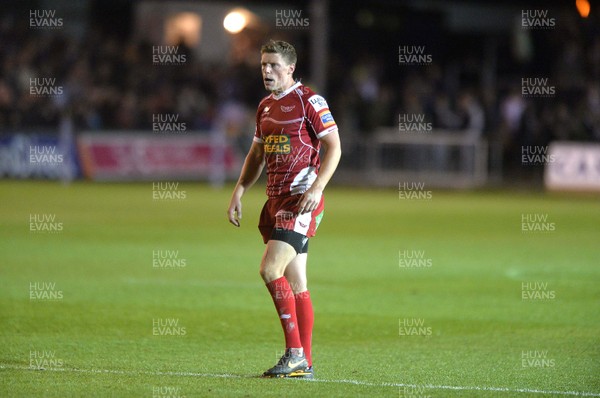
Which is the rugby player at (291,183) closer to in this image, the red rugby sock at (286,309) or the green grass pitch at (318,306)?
the red rugby sock at (286,309)

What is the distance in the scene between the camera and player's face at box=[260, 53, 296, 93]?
7.71 meters

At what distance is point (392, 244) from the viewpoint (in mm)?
17344

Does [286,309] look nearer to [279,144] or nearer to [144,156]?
[279,144]

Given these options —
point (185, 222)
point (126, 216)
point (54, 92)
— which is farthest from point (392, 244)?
point (54, 92)

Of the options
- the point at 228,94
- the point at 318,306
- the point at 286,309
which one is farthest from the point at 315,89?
the point at 286,309

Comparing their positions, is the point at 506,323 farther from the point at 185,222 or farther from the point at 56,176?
the point at 56,176

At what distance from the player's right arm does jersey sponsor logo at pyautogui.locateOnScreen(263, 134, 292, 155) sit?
26 centimetres

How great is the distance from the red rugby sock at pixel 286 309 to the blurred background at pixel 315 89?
22117mm

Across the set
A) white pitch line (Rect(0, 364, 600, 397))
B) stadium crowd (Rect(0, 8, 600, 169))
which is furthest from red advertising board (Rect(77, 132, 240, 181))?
white pitch line (Rect(0, 364, 600, 397))

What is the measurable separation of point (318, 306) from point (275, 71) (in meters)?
4.26

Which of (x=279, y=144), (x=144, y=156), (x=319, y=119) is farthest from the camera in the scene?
(x=144, y=156)

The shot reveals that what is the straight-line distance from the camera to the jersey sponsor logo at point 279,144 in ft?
25.8

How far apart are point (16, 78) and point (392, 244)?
16.9 m

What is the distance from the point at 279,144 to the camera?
25.9ft
